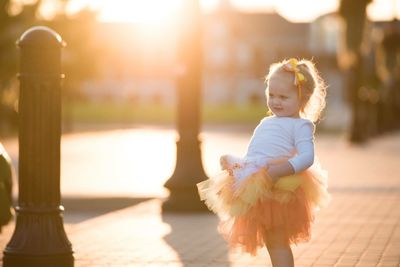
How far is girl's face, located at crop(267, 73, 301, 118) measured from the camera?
21.5ft

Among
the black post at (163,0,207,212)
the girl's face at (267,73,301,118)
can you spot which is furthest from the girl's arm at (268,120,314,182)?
the black post at (163,0,207,212)

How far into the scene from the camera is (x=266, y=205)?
259 inches

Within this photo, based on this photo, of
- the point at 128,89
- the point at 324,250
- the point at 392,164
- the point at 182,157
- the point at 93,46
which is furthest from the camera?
the point at 128,89

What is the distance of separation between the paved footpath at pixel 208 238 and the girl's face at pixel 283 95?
2135 millimetres

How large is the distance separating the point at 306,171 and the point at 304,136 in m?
0.28

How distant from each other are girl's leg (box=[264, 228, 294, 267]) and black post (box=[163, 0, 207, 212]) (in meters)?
6.08

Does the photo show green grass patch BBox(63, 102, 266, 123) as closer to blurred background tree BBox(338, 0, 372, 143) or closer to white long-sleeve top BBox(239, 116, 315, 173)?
blurred background tree BBox(338, 0, 372, 143)

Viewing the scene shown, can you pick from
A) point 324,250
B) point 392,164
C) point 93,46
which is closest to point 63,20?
point 93,46

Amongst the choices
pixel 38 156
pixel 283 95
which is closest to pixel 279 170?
pixel 283 95

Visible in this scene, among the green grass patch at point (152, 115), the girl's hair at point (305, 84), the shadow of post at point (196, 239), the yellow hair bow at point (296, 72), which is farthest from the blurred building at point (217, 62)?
the yellow hair bow at point (296, 72)

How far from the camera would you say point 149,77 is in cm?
10406

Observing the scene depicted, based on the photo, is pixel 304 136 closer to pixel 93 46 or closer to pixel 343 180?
pixel 343 180

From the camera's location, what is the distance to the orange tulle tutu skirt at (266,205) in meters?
6.56

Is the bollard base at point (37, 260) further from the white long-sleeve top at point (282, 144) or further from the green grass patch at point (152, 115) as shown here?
the green grass patch at point (152, 115)
